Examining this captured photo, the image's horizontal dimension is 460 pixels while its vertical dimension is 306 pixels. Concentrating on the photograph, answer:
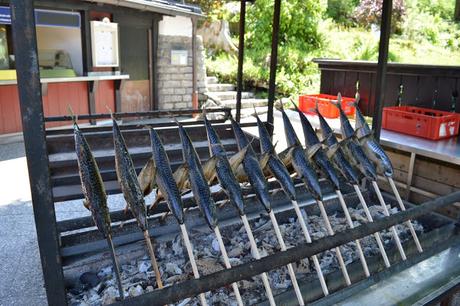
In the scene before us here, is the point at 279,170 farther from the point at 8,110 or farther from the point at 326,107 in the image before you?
the point at 8,110

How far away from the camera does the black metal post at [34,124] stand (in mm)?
1417

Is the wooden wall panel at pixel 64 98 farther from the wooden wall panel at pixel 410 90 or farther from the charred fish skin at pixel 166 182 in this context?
the charred fish skin at pixel 166 182

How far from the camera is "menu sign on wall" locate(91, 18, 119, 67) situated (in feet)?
28.9

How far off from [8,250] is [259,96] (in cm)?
1011

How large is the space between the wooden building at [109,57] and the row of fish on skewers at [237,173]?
6.38 metres

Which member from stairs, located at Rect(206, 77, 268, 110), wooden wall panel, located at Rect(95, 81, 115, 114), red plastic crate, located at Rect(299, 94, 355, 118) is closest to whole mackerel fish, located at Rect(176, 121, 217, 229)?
red plastic crate, located at Rect(299, 94, 355, 118)

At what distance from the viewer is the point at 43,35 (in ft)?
31.2

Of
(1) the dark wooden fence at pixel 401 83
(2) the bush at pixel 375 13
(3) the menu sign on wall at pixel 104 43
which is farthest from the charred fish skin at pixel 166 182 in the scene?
(2) the bush at pixel 375 13

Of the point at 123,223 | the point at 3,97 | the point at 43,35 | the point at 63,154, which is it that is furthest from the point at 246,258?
the point at 43,35

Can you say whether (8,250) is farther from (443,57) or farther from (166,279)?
(443,57)

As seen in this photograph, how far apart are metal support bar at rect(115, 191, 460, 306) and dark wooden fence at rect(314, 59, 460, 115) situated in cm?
328

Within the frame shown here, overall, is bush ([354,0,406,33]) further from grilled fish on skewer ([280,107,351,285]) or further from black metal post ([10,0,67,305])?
black metal post ([10,0,67,305])

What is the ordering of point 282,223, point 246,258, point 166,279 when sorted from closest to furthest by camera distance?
1. point 166,279
2. point 246,258
3. point 282,223

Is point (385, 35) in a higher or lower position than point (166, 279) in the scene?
higher
